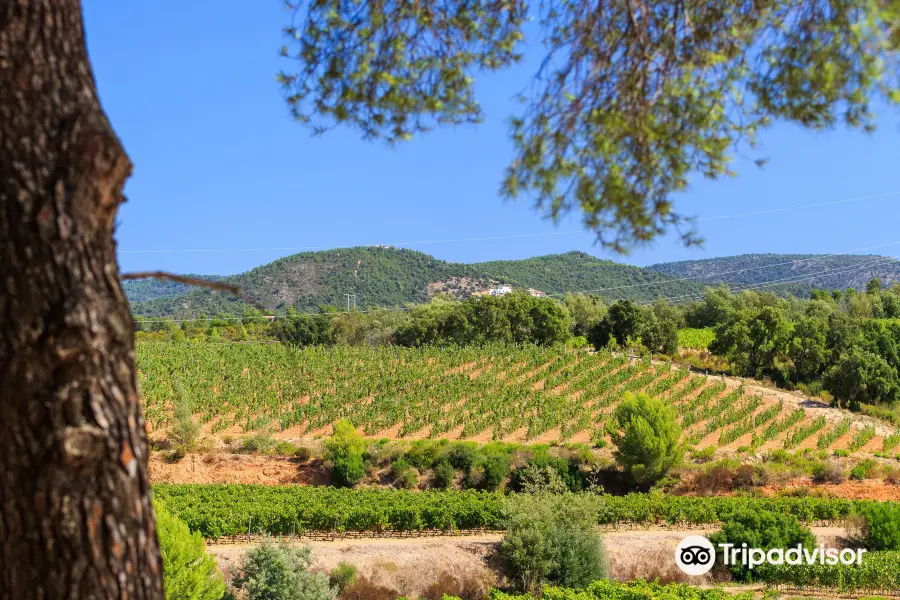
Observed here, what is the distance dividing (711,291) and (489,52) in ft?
203

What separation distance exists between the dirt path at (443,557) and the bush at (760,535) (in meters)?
1.03

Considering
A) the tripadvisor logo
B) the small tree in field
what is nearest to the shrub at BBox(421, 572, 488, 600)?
the tripadvisor logo

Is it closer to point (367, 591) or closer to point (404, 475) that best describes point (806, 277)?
point (404, 475)

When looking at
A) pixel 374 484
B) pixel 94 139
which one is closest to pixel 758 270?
pixel 374 484

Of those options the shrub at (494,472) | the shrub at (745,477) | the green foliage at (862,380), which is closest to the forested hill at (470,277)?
the green foliage at (862,380)

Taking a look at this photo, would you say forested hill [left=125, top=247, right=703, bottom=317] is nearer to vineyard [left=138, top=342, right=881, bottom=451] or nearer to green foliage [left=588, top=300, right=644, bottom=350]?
green foliage [left=588, top=300, right=644, bottom=350]

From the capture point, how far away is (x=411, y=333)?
54469 mm

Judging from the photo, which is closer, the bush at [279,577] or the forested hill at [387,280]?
the bush at [279,577]

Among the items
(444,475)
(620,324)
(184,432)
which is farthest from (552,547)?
(620,324)

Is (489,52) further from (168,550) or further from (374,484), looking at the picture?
(374,484)

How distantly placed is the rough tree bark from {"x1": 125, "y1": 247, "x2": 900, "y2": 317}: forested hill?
85.5 metres

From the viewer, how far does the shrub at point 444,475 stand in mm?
24969

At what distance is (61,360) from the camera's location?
202 cm

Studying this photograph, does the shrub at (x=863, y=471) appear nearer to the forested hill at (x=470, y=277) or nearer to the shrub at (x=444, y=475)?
the shrub at (x=444, y=475)
